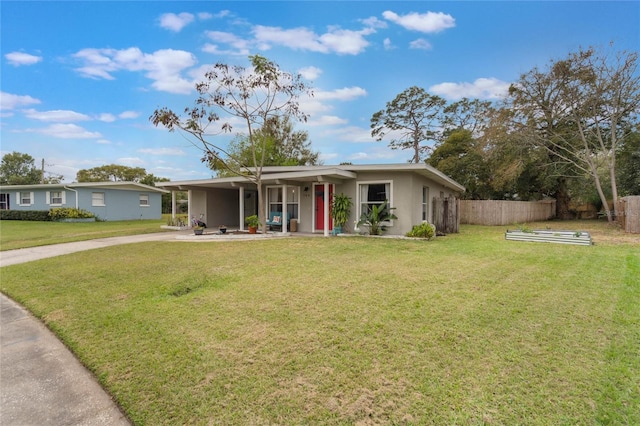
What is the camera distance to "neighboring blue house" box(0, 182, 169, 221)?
22.4 metres

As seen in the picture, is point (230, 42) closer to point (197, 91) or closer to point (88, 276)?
point (197, 91)

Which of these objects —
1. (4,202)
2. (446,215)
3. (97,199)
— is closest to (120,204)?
(97,199)

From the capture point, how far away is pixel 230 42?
489 inches

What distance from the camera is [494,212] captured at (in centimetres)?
1933

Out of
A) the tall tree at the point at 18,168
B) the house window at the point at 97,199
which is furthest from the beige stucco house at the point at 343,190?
the tall tree at the point at 18,168

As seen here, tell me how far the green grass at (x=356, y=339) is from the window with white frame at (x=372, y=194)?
215 inches

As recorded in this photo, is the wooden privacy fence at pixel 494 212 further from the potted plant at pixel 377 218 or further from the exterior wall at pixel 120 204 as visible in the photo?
the exterior wall at pixel 120 204

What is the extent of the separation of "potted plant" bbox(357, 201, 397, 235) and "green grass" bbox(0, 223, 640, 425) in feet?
15.6

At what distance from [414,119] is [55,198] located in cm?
3024

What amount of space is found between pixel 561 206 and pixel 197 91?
2703 centimetres

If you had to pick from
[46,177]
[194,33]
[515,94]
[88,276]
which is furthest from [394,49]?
[46,177]

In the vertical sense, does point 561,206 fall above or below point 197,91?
below

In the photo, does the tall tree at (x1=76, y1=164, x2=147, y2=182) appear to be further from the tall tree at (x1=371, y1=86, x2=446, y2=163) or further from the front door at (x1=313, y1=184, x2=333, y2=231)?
the front door at (x1=313, y1=184, x2=333, y2=231)

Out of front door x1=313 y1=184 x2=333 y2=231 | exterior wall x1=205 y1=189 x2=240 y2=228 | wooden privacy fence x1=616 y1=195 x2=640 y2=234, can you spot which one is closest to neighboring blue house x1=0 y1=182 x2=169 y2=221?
exterior wall x1=205 y1=189 x2=240 y2=228
